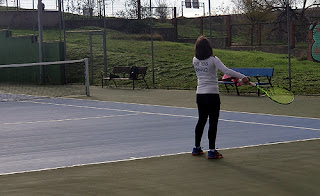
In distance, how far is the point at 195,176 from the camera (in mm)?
6598

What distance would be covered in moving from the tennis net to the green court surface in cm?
1230

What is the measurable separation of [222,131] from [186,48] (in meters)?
20.9

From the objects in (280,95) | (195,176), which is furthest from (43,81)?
(195,176)

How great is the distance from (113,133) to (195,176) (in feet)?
13.4

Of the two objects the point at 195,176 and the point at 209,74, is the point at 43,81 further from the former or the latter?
the point at 195,176

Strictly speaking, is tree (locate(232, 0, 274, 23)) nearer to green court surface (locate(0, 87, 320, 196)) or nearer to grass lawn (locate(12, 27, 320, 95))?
grass lawn (locate(12, 27, 320, 95))

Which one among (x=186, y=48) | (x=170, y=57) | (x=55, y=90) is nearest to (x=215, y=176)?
(x=55, y=90)

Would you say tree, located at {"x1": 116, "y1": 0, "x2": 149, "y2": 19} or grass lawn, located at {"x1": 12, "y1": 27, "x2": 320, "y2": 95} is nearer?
grass lawn, located at {"x1": 12, "y1": 27, "x2": 320, "y2": 95}

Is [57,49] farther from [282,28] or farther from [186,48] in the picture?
[282,28]

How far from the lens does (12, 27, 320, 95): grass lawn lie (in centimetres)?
1971

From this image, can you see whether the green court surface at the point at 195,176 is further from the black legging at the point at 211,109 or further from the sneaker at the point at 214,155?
the black legging at the point at 211,109

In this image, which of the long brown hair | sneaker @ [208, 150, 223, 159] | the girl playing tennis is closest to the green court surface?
sneaker @ [208, 150, 223, 159]

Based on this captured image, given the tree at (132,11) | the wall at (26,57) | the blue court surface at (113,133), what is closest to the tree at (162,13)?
the tree at (132,11)

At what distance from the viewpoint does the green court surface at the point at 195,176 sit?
5.95 m
